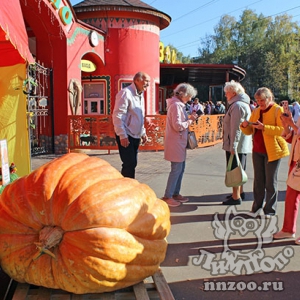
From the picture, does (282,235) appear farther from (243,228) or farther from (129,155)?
(129,155)

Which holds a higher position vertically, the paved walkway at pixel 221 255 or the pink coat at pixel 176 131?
the pink coat at pixel 176 131

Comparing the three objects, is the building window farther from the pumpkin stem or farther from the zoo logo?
the pumpkin stem

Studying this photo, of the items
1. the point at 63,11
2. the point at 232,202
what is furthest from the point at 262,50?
the point at 232,202

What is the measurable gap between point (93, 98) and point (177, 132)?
10.9 metres

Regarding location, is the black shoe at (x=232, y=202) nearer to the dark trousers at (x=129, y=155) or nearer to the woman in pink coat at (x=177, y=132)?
the woman in pink coat at (x=177, y=132)

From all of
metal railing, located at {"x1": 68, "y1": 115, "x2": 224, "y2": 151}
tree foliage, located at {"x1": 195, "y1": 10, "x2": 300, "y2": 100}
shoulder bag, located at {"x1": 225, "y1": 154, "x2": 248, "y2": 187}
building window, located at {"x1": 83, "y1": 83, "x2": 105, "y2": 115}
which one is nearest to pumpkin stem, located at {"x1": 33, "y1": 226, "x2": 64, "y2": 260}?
shoulder bag, located at {"x1": 225, "y1": 154, "x2": 248, "y2": 187}

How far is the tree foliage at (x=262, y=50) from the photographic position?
4878cm

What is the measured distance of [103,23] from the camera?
15.3m

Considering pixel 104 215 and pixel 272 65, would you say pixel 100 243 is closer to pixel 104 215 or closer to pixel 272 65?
pixel 104 215

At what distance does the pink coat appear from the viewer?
5.39m

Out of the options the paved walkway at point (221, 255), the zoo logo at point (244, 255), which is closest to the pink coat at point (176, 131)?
the paved walkway at point (221, 255)

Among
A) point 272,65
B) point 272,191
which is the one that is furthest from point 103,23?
point 272,65

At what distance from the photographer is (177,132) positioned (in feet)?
18.0

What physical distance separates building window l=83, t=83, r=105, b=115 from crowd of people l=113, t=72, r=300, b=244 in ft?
34.5
